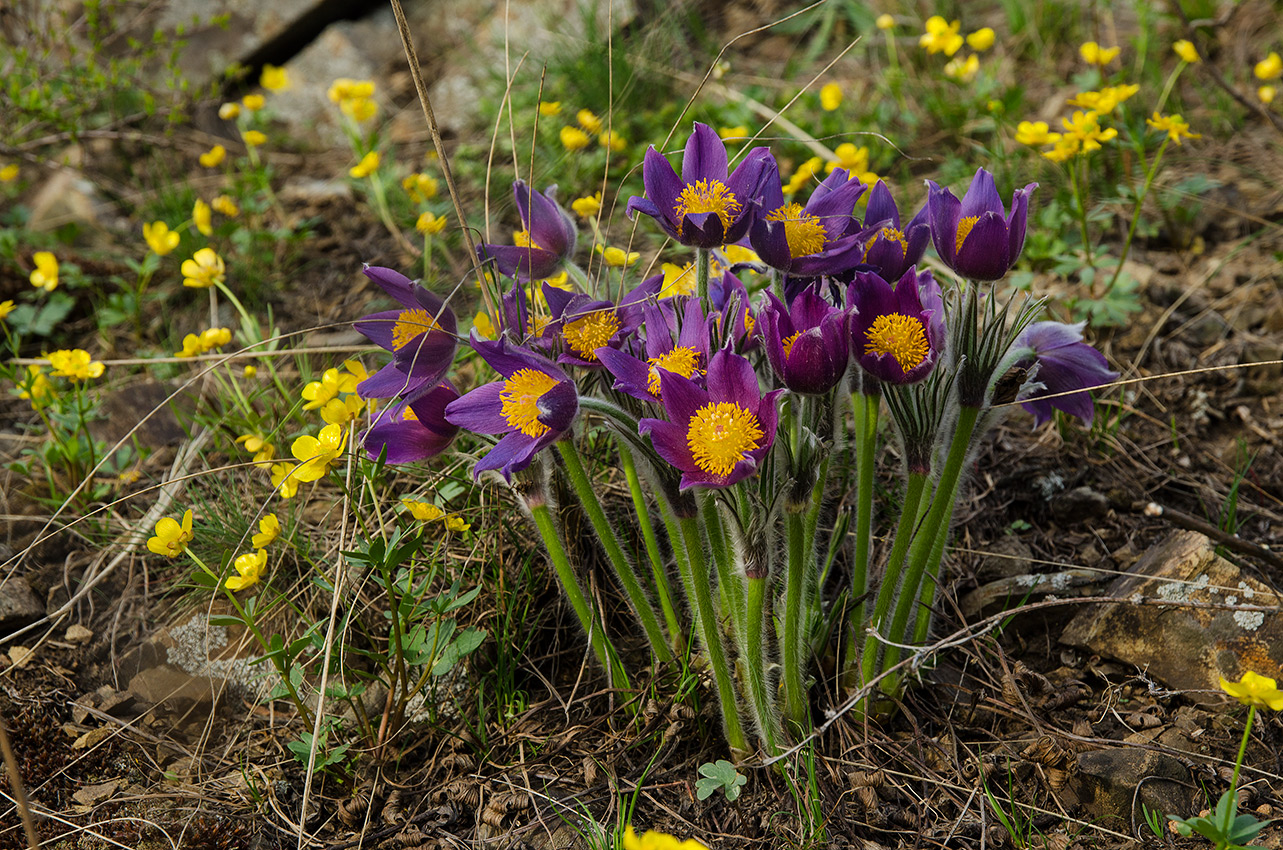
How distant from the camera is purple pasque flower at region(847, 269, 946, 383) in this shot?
1.36m

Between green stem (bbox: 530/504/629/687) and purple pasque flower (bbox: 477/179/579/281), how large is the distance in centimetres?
44

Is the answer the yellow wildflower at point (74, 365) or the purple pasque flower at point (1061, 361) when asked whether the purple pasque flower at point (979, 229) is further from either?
the yellow wildflower at point (74, 365)

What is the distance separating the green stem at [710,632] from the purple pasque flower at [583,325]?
309 mm

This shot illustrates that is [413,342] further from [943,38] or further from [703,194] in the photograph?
[943,38]

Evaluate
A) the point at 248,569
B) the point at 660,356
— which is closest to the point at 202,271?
the point at 248,569

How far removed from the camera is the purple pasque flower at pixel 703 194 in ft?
4.53

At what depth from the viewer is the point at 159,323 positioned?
11.1ft

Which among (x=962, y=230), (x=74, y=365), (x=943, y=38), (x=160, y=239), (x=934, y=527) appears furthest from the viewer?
(x=943, y=38)

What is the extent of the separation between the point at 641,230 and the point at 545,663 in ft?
6.09

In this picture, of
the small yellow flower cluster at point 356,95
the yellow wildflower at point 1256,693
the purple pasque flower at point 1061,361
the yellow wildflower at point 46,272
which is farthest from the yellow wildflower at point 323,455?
the small yellow flower cluster at point 356,95

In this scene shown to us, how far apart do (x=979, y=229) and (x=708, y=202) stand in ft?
1.38

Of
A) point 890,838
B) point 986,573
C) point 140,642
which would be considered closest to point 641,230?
point 986,573

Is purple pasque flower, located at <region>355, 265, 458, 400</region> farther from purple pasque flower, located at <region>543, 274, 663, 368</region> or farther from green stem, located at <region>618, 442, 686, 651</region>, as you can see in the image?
green stem, located at <region>618, 442, 686, 651</region>

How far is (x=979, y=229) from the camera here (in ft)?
4.55
